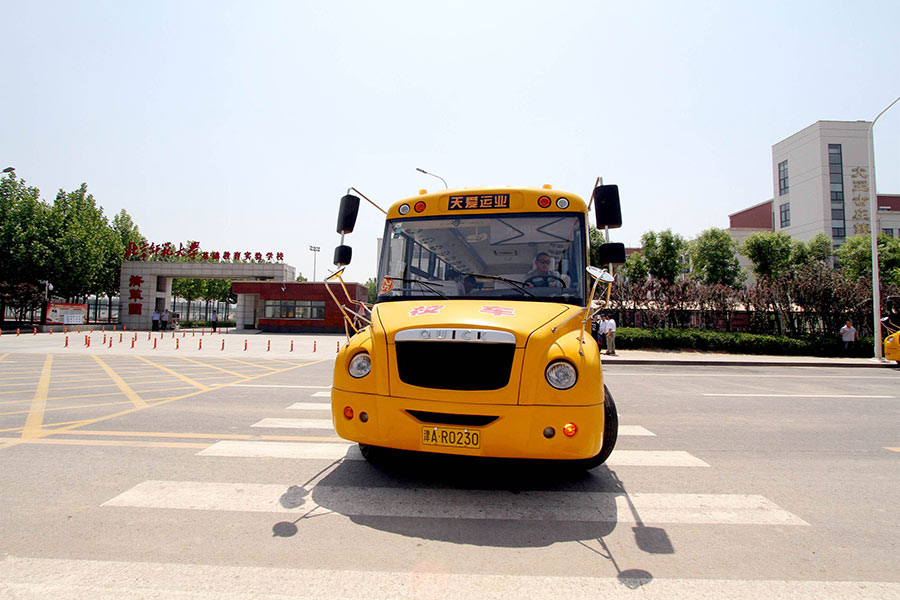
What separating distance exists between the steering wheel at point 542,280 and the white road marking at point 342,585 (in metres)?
2.65

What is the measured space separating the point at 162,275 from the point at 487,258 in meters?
48.7

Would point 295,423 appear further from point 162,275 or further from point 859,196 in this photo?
point 859,196

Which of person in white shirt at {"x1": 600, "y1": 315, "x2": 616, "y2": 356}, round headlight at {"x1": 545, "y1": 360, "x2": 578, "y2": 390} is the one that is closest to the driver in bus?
round headlight at {"x1": 545, "y1": 360, "x2": 578, "y2": 390}

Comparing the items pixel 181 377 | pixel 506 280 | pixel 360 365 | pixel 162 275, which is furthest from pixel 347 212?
pixel 162 275

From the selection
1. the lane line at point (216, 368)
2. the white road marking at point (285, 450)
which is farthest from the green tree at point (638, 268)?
the white road marking at point (285, 450)

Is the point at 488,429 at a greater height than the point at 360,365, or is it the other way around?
the point at 360,365

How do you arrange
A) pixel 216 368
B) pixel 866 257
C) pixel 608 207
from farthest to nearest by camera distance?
pixel 866 257 → pixel 216 368 → pixel 608 207

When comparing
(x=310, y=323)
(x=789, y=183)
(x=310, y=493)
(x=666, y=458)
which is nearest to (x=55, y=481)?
(x=310, y=493)

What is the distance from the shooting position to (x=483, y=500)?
13.2ft

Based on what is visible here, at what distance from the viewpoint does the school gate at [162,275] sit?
44781mm

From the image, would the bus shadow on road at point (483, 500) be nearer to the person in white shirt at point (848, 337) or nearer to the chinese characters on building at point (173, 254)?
the person in white shirt at point (848, 337)

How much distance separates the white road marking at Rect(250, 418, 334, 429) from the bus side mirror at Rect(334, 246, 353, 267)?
97.3 inches

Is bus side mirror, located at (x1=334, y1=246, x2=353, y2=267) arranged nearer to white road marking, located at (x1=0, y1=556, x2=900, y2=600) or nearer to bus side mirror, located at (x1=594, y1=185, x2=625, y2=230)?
bus side mirror, located at (x1=594, y1=185, x2=625, y2=230)

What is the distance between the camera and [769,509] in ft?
12.9
